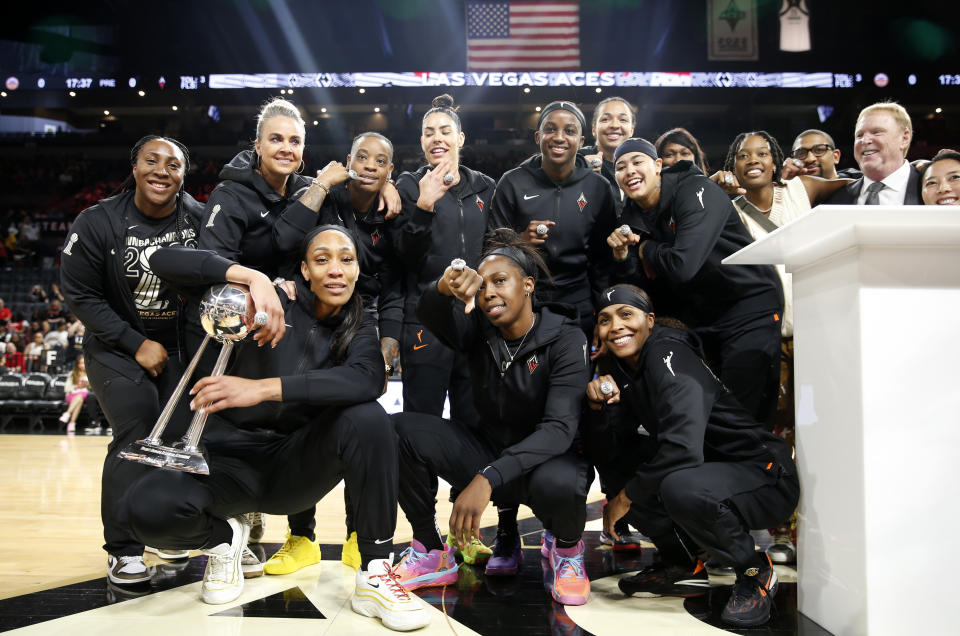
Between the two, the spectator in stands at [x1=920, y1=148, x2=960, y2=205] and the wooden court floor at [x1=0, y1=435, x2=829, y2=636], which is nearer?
the wooden court floor at [x1=0, y1=435, x2=829, y2=636]

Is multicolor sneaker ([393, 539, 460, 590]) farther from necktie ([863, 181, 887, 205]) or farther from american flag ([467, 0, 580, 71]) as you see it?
american flag ([467, 0, 580, 71])

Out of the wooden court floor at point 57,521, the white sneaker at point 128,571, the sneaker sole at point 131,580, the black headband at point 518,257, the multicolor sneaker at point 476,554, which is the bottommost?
the wooden court floor at point 57,521

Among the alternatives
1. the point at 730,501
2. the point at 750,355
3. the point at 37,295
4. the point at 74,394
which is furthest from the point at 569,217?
the point at 37,295

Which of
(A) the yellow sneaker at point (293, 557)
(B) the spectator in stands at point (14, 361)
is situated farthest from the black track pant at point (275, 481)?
(B) the spectator in stands at point (14, 361)

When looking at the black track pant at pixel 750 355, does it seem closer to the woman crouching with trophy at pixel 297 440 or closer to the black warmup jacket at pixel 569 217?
the black warmup jacket at pixel 569 217

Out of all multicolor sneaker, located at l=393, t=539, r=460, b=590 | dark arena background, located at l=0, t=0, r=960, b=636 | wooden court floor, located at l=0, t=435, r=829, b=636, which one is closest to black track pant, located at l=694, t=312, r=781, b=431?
wooden court floor, located at l=0, t=435, r=829, b=636

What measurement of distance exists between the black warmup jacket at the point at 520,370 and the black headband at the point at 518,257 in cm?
17

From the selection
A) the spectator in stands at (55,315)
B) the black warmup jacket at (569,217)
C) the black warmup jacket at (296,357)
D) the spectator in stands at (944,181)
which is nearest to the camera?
the black warmup jacket at (296,357)

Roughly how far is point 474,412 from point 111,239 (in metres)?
1.69

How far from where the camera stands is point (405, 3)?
59.2 ft

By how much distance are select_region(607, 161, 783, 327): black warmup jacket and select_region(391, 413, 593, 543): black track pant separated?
87 cm

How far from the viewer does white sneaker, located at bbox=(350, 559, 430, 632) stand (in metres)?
2.16

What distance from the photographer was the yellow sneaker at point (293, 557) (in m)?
2.82

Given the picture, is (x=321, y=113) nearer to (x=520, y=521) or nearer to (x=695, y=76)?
(x=695, y=76)
